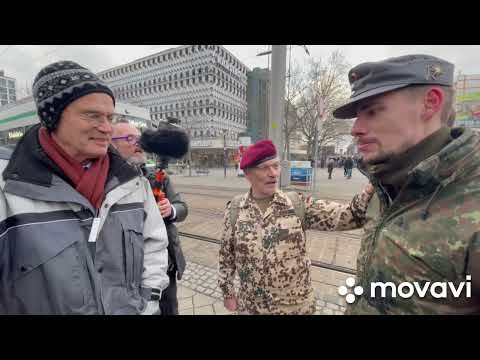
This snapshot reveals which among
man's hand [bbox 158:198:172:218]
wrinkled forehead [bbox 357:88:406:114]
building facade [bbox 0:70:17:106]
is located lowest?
man's hand [bbox 158:198:172:218]

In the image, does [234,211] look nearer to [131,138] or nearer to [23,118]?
[131,138]

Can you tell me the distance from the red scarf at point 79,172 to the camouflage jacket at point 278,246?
1.01 m

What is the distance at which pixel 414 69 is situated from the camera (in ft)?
3.37

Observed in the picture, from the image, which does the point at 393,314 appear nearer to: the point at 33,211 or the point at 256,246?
the point at 256,246

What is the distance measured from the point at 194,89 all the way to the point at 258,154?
155 feet

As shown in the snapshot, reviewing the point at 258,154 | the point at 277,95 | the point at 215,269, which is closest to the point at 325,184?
the point at 277,95

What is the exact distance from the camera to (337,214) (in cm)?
167

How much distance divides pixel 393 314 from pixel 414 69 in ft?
3.76

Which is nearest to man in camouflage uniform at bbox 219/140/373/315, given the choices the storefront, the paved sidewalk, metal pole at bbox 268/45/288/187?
metal pole at bbox 268/45/288/187

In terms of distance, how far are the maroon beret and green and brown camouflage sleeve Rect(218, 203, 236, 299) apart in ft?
1.51

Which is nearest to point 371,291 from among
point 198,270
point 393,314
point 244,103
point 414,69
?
point 393,314

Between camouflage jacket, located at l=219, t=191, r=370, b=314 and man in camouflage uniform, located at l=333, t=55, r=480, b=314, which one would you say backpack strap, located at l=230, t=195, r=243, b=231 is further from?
man in camouflage uniform, located at l=333, t=55, r=480, b=314

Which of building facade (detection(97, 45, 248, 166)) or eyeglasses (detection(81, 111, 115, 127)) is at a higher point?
building facade (detection(97, 45, 248, 166))

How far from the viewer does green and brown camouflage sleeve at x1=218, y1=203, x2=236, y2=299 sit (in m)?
1.84
